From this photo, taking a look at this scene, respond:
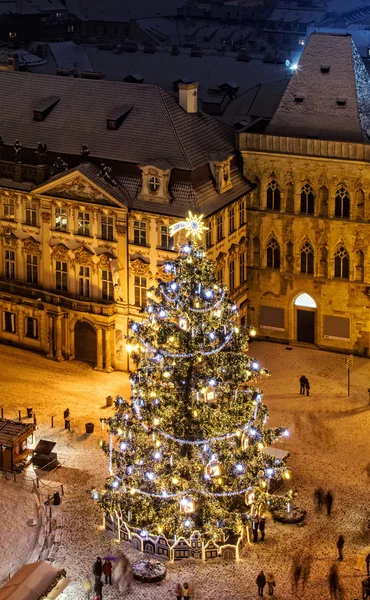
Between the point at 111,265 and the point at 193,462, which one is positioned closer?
the point at 193,462

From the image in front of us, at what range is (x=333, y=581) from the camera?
61.6m

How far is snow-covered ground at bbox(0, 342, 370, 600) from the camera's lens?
62469 mm

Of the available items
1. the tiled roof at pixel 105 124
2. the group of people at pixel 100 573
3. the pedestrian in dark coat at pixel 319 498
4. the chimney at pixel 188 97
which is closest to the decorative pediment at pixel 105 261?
the tiled roof at pixel 105 124

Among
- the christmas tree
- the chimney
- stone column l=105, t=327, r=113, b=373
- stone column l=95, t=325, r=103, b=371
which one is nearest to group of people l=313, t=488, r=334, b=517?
the christmas tree

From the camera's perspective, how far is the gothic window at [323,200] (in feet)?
298

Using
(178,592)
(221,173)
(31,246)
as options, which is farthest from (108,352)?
(178,592)

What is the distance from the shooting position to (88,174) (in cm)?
8688

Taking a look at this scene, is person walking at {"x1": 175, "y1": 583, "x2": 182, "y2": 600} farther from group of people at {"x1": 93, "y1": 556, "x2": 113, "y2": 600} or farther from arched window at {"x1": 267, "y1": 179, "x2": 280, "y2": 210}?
arched window at {"x1": 267, "y1": 179, "x2": 280, "y2": 210}

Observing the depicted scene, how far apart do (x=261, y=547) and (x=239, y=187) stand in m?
32.8

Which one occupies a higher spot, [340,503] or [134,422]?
[134,422]

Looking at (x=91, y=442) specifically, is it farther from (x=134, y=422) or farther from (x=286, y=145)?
(x=286, y=145)

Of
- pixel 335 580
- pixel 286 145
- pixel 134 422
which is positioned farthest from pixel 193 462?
pixel 286 145

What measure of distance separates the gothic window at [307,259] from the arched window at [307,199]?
234cm

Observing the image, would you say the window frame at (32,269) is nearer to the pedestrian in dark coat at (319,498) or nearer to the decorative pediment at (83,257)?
the decorative pediment at (83,257)
